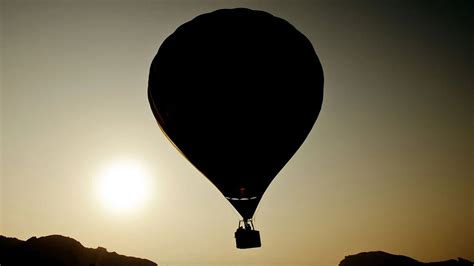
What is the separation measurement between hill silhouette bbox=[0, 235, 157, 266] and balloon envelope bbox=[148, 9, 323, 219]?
5385 centimetres

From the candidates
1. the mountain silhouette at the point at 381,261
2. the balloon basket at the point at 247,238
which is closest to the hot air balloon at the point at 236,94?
the balloon basket at the point at 247,238

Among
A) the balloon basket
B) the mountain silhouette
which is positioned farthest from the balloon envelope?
the mountain silhouette

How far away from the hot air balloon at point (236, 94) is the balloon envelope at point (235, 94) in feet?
0.09

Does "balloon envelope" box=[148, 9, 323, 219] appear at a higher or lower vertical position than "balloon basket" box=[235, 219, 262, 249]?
higher

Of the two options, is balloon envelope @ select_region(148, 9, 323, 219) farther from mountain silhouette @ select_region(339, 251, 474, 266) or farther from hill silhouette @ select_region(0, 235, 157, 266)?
mountain silhouette @ select_region(339, 251, 474, 266)

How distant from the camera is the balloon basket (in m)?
9.75

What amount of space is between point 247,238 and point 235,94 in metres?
4.06

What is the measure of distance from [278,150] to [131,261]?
217 feet

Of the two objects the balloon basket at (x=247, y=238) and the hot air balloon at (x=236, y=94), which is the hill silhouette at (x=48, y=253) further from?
the balloon basket at (x=247, y=238)

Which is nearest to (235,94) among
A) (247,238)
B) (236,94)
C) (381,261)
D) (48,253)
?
(236,94)

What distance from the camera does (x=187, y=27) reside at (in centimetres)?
1138

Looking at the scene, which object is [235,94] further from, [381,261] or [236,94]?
[381,261]

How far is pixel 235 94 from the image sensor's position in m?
10.9

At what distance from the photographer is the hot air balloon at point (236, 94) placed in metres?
10.8
